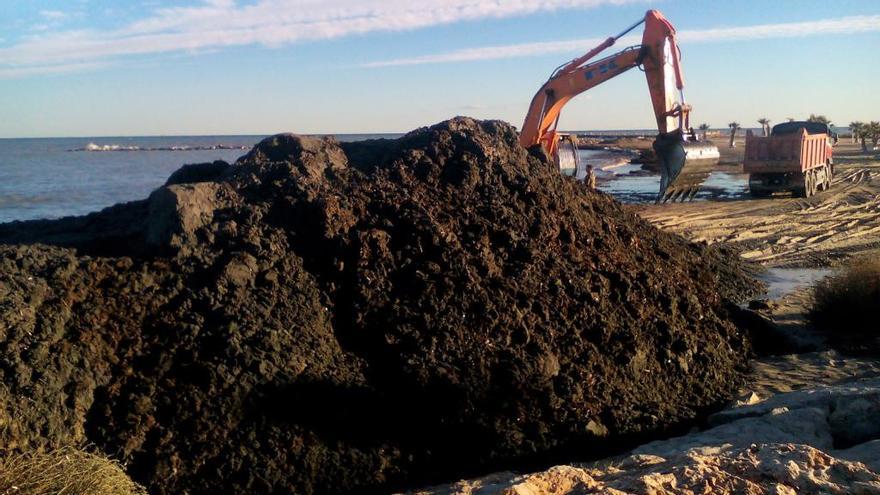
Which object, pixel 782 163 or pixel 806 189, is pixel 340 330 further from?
pixel 806 189

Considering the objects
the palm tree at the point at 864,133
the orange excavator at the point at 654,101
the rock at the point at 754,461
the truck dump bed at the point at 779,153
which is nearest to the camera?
the rock at the point at 754,461

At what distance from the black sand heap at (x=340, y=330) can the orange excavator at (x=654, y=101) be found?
8919 millimetres

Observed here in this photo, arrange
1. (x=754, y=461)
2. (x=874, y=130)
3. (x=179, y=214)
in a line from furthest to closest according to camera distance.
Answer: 1. (x=874, y=130)
2. (x=179, y=214)
3. (x=754, y=461)

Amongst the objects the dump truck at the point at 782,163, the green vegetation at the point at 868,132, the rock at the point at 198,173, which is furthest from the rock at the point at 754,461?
the green vegetation at the point at 868,132

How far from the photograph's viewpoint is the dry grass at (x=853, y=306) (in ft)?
26.7

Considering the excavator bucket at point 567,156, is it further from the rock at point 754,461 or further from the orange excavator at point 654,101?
the rock at point 754,461

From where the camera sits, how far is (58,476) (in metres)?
3.48

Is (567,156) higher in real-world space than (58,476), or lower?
higher

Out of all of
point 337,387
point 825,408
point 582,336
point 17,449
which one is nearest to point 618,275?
point 582,336

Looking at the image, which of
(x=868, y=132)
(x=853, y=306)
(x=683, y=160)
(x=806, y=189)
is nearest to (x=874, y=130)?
(x=868, y=132)

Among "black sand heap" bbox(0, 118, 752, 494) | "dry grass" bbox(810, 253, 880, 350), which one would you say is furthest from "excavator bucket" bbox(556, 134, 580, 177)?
"black sand heap" bbox(0, 118, 752, 494)

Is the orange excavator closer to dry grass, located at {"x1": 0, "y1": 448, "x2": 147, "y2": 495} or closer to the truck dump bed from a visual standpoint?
the truck dump bed

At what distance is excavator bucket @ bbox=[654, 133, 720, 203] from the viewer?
52.1ft

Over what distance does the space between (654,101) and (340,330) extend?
11945mm
